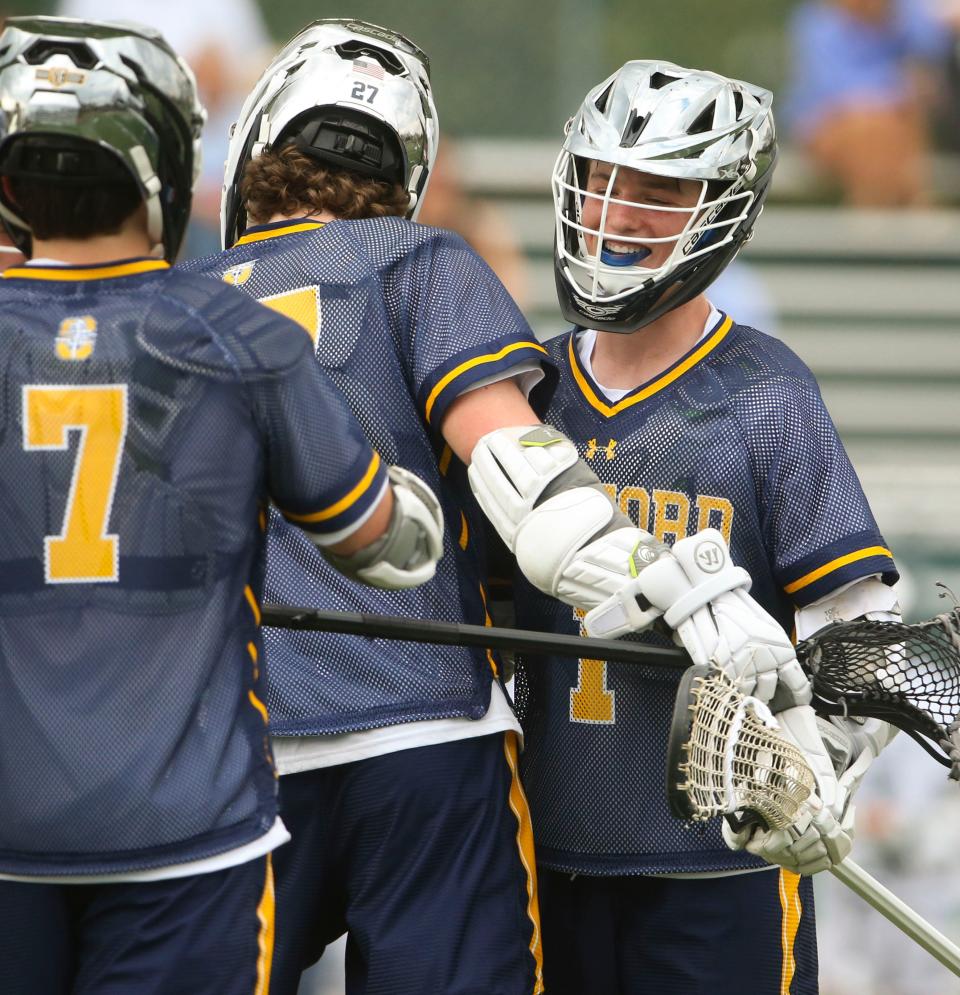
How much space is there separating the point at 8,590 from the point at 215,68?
17.8 ft

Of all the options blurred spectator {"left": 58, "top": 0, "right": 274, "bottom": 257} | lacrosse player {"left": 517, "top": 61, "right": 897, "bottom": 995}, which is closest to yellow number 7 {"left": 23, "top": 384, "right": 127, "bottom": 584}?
lacrosse player {"left": 517, "top": 61, "right": 897, "bottom": 995}

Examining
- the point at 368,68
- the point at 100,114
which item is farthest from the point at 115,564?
the point at 368,68

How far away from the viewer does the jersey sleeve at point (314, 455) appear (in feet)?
7.17

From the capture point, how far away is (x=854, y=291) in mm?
7836

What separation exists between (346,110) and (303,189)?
0.49 ft

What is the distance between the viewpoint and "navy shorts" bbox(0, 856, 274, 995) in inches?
A: 85.1

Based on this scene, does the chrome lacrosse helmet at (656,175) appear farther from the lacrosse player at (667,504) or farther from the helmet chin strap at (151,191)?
the helmet chin strap at (151,191)

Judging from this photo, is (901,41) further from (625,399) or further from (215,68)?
(625,399)

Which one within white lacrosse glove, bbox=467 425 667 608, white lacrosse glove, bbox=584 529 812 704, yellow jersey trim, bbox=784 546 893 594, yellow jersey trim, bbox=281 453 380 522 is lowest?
yellow jersey trim, bbox=784 546 893 594

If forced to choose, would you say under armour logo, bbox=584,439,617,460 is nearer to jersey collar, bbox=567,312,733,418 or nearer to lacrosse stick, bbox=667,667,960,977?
jersey collar, bbox=567,312,733,418

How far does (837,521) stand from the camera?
2.90 meters

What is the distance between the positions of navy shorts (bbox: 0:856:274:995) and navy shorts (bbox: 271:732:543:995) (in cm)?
52

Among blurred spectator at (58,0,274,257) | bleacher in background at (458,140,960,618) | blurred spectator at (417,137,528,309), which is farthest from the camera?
bleacher in background at (458,140,960,618)

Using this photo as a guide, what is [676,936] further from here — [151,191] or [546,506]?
[151,191]
